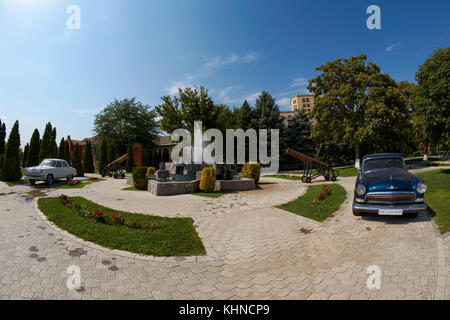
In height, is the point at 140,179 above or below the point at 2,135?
below

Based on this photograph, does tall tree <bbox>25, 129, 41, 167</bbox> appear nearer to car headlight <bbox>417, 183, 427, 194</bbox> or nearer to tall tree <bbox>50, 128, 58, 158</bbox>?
tall tree <bbox>50, 128, 58, 158</bbox>

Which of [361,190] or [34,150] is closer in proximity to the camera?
[361,190]

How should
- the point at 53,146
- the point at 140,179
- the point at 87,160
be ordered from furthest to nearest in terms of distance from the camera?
1. the point at 87,160
2. the point at 53,146
3. the point at 140,179

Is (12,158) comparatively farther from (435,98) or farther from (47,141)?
(435,98)

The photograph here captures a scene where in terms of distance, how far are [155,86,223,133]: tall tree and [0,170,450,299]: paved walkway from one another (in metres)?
21.0

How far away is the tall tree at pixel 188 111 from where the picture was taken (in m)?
25.8

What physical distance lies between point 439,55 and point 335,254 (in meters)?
14.2

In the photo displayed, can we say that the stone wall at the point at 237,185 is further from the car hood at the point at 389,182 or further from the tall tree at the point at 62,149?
the tall tree at the point at 62,149

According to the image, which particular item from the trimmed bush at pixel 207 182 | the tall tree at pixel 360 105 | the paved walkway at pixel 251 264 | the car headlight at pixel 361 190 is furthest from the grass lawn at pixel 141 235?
the tall tree at pixel 360 105

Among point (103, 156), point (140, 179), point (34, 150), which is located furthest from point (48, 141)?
point (140, 179)

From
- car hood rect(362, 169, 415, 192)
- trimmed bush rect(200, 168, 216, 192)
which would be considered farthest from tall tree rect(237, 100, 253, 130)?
car hood rect(362, 169, 415, 192)

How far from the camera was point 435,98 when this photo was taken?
10992mm

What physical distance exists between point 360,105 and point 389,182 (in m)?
18.5

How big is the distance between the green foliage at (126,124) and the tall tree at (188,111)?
50.9 feet
